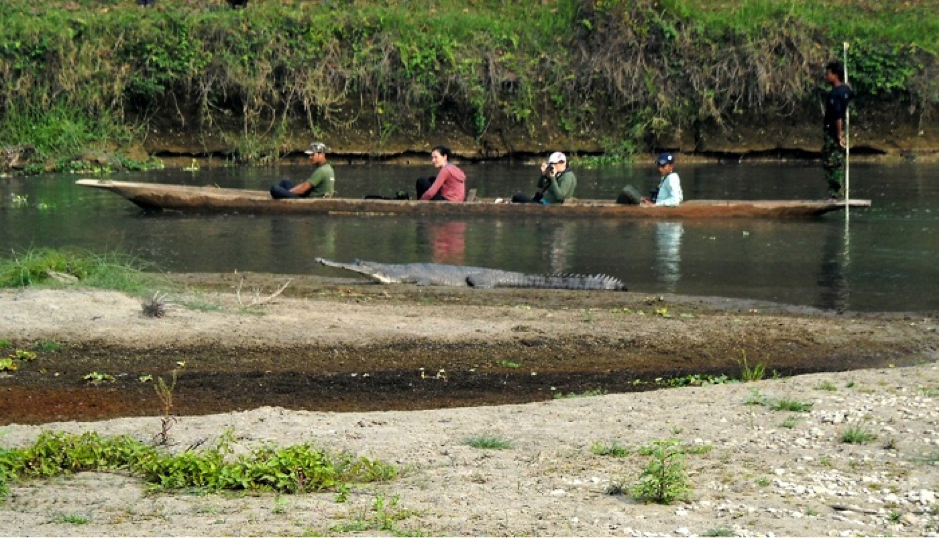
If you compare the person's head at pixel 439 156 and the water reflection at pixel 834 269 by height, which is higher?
the person's head at pixel 439 156

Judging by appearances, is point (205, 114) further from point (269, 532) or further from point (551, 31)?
point (269, 532)

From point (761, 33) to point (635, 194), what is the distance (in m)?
11.7

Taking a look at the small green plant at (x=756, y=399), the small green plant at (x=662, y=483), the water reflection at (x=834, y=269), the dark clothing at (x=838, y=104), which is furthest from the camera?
the dark clothing at (x=838, y=104)

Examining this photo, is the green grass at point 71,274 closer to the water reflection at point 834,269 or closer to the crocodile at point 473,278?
the crocodile at point 473,278

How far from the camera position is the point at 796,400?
8047 millimetres

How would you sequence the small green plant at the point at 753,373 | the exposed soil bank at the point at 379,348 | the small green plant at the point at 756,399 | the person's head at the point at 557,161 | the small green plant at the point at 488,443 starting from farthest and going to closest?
the person's head at the point at 557,161 → the small green plant at the point at 753,373 → the exposed soil bank at the point at 379,348 → the small green plant at the point at 756,399 → the small green plant at the point at 488,443

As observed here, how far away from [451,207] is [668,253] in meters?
3.45

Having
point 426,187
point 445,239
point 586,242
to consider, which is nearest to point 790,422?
point 586,242

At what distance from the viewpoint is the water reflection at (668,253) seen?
14.7 meters

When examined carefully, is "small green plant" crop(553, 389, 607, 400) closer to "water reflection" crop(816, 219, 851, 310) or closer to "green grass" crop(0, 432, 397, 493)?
A: "green grass" crop(0, 432, 397, 493)

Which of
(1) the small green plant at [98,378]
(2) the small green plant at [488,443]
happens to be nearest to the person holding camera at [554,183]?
(1) the small green plant at [98,378]

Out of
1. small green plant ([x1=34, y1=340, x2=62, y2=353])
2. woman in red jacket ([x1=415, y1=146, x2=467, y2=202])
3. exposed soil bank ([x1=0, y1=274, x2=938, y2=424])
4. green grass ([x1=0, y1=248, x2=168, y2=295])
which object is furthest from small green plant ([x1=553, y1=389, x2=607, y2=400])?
woman in red jacket ([x1=415, y1=146, x2=467, y2=202])

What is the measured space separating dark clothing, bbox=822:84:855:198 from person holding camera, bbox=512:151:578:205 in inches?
149

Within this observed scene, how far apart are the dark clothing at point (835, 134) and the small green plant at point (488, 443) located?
13.5m
